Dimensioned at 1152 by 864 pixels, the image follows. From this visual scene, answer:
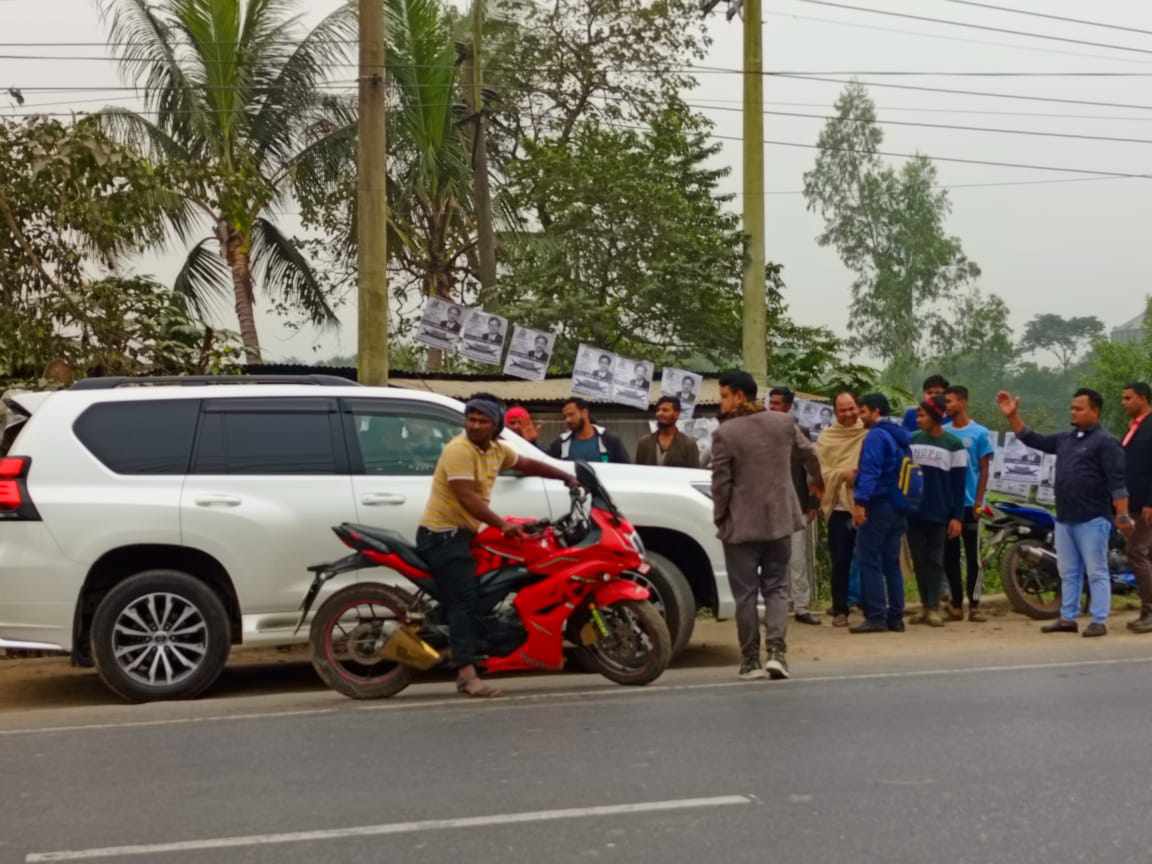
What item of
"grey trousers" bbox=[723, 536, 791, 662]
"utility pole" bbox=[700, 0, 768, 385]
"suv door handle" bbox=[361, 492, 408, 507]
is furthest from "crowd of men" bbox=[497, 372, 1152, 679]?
"utility pole" bbox=[700, 0, 768, 385]

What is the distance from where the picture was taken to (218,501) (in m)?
9.65

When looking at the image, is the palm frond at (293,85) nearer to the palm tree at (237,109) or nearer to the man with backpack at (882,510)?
the palm tree at (237,109)

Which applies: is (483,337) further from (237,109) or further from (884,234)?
(884,234)

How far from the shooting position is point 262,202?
14.9 meters

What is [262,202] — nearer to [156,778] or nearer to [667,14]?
[156,778]

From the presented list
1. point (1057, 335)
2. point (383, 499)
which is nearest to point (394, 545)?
point (383, 499)

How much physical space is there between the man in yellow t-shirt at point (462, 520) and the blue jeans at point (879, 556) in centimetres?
435

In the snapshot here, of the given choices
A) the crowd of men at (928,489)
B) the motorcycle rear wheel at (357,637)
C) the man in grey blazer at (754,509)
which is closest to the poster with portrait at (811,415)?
the crowd of men at (928,489)

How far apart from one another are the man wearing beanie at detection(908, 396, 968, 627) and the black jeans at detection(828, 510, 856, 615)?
48 centimetres

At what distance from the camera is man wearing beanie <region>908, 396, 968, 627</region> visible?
1269 centimetres

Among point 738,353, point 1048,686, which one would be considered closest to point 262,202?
point 1048,686

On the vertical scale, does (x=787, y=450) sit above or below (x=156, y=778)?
above

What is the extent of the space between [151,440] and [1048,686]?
5448mm

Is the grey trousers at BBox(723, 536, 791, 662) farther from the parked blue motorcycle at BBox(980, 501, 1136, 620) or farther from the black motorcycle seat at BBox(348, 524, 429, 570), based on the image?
the parked blue motorcycle at BBox(980, 501, 1136, 620)
